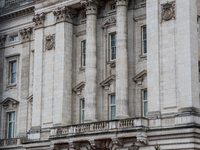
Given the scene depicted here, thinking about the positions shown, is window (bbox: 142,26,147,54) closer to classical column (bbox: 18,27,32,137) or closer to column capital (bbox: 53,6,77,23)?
column capital (bbox: 53,6,77,23)

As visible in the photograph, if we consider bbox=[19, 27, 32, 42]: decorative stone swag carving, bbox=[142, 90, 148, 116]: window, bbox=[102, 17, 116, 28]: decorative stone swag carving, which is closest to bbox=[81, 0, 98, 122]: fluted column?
bbox=[102, 17, 116, 28]: decorative stone swag carving

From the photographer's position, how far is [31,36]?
52500mm

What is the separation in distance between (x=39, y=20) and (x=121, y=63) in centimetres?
1073

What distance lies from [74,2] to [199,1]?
11.0 m

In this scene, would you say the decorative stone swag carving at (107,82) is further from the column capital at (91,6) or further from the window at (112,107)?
the column capital at (91,6)

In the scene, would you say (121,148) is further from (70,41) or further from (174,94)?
(70,41)

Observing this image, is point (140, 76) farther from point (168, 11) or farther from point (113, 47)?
point (168, 11)

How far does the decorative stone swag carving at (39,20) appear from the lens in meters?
49.0

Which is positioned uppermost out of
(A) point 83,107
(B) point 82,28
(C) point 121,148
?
(B) point 82,28

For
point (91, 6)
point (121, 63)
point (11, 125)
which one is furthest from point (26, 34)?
point (121, 63)

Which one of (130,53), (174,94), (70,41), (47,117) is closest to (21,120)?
(47,117)

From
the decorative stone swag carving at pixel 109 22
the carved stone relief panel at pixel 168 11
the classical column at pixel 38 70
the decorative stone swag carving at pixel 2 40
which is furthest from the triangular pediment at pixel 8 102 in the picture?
the carved stone relief panel at pixel 168 11

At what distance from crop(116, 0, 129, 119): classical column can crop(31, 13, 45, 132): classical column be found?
8.53 m

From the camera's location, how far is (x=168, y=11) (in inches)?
1569
